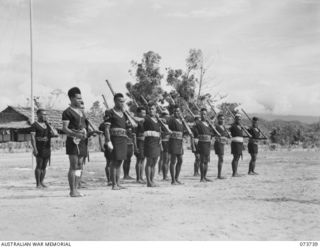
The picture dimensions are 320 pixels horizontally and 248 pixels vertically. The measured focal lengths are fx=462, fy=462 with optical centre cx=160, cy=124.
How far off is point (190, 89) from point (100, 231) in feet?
120

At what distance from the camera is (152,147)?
10.8 m

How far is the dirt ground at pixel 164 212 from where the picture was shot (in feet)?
19.4

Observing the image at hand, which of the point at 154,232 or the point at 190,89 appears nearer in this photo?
the point at 154,232

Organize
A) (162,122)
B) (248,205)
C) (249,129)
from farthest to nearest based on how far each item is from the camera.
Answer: (249,129) < (162,122) < (248,205)

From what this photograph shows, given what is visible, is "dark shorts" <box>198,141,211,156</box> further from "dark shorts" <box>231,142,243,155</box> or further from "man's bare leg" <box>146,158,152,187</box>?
"man's bare leg" <box>146,158,152,187</box>

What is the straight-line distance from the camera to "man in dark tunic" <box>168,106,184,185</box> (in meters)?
11.6

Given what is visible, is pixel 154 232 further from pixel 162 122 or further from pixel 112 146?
pixel 162 122

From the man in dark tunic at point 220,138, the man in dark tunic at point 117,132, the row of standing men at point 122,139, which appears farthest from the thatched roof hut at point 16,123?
the man in dark tunic at point 117,132

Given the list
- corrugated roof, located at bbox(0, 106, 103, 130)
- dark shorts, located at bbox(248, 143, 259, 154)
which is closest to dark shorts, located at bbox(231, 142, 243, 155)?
dark shorts, located at bbox(248, 143, 259, 154)

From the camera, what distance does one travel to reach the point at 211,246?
521 cm

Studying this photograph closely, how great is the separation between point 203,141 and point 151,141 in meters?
2.14

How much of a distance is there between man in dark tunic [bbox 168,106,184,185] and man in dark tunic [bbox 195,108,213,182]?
75 cm

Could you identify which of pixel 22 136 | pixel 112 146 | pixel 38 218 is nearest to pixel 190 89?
pixel 22 136

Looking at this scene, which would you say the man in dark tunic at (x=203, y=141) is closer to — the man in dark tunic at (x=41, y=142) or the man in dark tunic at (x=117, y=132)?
the man in dark tunic at (x=117, y=132)
